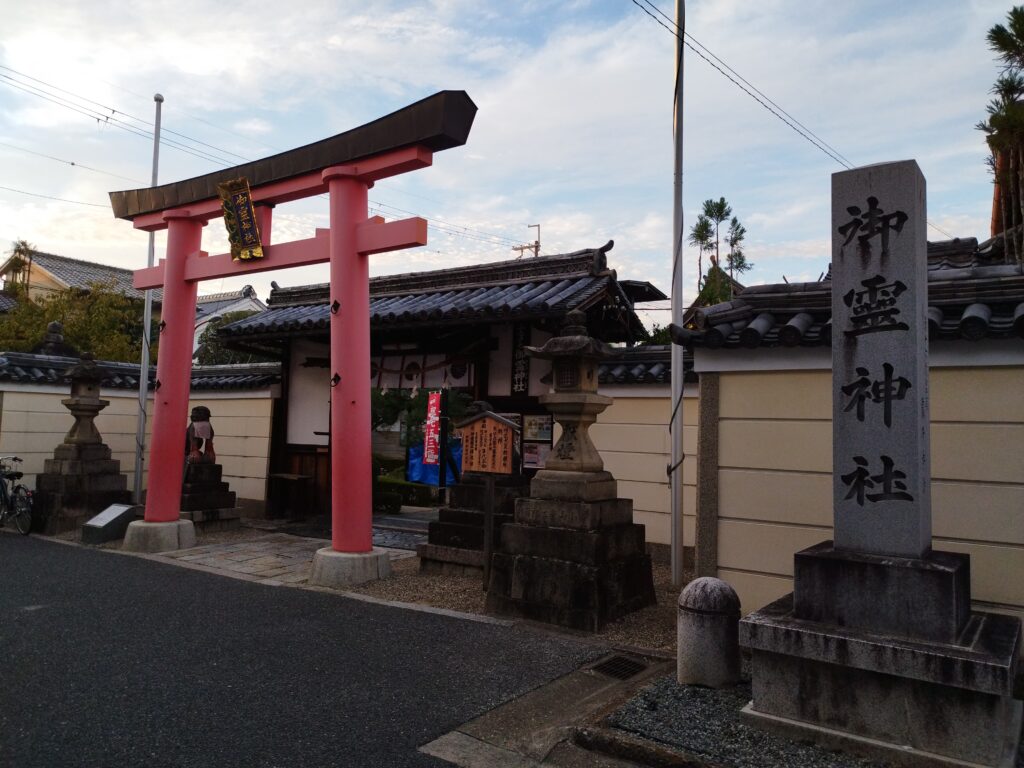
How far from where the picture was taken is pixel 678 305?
7934 mm

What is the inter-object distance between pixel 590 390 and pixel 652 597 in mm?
2413

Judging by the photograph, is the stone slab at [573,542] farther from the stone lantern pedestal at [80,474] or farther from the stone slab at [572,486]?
the stone lantern pedestal at [80,474]

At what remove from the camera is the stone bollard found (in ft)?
16.3

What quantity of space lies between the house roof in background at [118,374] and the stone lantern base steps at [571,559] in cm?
949

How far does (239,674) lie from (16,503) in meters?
10.2

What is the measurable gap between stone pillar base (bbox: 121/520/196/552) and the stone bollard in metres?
9.05

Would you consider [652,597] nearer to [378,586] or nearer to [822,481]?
[822,481]

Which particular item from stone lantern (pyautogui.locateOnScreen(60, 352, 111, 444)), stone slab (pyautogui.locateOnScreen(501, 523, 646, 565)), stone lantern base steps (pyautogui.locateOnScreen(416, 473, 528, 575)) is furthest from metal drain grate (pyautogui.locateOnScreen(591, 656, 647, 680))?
stone lantern (pyautogui.locateOnScreen(60, 352, 111, 444))

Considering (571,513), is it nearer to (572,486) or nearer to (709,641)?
(572,486)

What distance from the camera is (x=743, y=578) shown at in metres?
6.33

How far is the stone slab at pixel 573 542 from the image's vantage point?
267 inches

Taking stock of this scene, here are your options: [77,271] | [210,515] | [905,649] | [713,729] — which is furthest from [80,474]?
[77,271]

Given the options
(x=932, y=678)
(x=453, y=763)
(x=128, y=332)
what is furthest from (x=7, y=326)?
(x=932, y=678)

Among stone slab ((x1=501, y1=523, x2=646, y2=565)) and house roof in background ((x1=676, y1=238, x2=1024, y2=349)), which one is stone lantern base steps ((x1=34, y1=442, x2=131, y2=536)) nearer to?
stone slab ((x1=501, y1=523, x2=646, y2=565))
